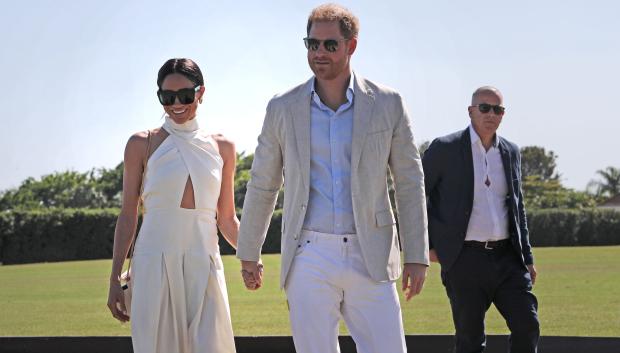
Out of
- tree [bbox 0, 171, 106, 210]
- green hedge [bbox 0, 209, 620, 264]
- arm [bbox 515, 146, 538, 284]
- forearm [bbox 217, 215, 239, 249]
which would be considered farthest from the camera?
tree [bbox 0, 171, 106, 210]

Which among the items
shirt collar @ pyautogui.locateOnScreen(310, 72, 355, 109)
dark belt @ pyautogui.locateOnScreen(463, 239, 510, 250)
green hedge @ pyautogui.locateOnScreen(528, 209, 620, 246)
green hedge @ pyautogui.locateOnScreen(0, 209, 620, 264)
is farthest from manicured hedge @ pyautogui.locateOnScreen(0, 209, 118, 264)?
shirt collar @ pyautogui.locateOnScreen(310, 72, 355, 109)

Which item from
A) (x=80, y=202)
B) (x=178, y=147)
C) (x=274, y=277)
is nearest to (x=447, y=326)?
(x=178, y=147)

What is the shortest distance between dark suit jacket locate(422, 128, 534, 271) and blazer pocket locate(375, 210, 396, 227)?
2.64m

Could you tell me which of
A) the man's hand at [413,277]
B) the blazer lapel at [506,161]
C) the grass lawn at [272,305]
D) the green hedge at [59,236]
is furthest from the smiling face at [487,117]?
the green hedge at [59,236]

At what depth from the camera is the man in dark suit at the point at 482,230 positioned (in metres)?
7.88

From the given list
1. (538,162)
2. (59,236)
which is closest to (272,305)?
(59,236)

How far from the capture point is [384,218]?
529cm

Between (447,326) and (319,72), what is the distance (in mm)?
11087

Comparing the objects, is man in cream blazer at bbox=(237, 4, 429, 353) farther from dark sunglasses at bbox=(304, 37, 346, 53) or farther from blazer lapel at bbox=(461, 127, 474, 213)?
blazer lapel at bbox=(461, 127, 474, 213)

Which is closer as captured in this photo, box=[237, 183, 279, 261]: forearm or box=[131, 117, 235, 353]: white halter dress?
box=[237, 183, 279, 261]: forearm

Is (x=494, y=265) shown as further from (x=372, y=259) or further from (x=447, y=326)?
(x=447, y=326)

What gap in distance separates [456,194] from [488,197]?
22cm

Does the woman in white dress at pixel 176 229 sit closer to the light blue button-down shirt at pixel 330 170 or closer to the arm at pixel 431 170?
the light blue button-down shirt at pixel 330 170

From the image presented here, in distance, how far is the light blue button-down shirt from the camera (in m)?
5.22
